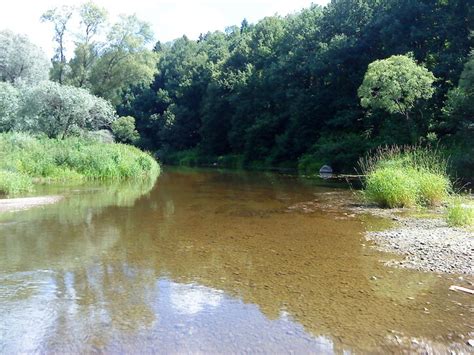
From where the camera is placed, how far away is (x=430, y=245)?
30.7ft

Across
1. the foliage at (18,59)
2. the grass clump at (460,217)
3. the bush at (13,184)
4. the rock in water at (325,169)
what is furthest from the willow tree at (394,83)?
the foliage at (18,59)

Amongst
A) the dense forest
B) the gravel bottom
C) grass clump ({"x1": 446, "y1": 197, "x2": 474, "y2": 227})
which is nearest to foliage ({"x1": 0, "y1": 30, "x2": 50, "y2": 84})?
the dense forest

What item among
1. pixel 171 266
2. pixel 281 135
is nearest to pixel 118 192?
pixel 171 266

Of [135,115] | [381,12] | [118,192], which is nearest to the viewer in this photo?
[118,192]

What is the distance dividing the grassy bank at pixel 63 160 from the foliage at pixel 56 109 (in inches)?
112

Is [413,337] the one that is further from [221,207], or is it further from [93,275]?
[221,207]

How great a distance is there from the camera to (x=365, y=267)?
8234 millimetres

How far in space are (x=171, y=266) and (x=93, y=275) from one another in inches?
55.1

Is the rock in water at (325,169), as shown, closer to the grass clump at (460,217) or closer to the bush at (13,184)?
the bush at (13,184)

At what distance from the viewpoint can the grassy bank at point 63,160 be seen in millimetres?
23078

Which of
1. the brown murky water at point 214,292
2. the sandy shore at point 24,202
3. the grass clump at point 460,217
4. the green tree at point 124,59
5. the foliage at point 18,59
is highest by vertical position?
the green tree at point 124,59

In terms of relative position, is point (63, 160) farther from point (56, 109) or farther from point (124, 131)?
point (124, 131)

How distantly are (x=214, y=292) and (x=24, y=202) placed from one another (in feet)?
37.8

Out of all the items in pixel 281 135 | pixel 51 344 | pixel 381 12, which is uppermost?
pixel 381 12
